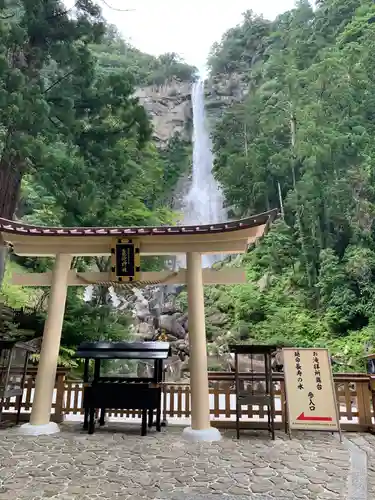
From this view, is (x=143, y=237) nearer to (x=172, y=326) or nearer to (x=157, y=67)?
(x=172, y=326)

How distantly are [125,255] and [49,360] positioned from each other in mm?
2035

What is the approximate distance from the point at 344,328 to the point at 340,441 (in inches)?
421

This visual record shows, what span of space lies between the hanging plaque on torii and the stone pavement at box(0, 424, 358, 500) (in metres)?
2.39

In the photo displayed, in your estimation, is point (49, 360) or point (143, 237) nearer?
point (49, 360)

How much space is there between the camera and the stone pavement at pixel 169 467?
330 centimetres

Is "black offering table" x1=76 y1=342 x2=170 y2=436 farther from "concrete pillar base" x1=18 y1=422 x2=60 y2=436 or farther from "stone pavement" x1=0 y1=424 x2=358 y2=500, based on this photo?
"concrete pillar base" x1=18 y1=422 x2=60 y2=436

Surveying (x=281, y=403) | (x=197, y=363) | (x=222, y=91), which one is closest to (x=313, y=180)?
(x=281, y=403)

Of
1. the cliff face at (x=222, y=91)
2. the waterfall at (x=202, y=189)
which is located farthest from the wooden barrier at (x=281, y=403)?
the cliff face at (x=222, y=91)

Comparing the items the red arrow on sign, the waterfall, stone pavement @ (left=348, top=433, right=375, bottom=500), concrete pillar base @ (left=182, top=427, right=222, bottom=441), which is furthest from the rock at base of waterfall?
the red arrow on sign

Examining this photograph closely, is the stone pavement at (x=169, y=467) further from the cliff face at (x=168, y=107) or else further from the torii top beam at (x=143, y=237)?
the cliff face at (x=168, y=107)

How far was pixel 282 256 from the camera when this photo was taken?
1903 centimetres

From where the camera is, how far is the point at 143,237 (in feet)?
20.3

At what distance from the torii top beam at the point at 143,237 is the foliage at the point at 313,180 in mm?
9456

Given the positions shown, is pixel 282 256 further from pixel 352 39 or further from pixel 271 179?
pixel 352 39
